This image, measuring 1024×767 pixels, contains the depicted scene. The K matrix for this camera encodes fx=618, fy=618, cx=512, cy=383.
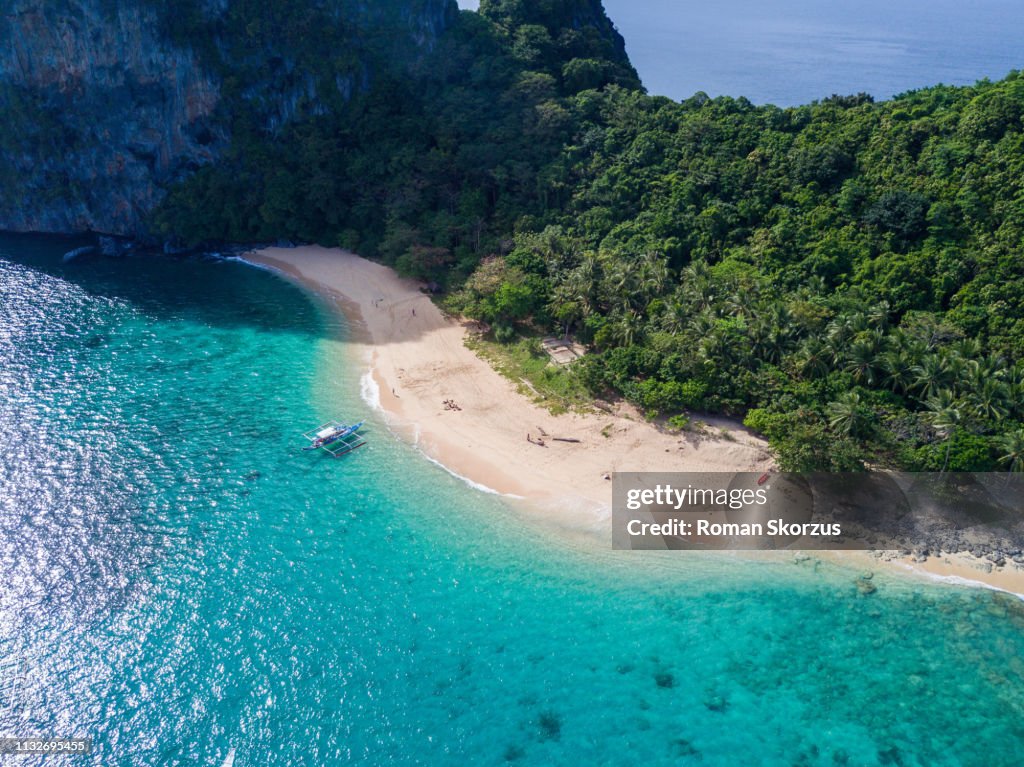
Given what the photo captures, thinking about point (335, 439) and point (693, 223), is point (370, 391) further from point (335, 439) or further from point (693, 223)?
point (693, 223)

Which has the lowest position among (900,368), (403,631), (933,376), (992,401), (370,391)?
(403,631)

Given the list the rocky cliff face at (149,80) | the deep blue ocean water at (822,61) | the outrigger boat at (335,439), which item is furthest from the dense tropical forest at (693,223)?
the deep blue ocean water at (822,61)

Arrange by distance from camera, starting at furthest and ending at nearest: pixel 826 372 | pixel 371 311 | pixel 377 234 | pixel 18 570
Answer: pixel 377 234 → pixel 371 311 → pixel 826 372 → pixel 18 570

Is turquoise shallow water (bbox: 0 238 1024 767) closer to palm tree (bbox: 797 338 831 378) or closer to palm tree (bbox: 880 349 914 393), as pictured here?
palm tree (bbox: 880 349 914 393)

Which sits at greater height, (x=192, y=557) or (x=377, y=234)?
(x=377, y=234)

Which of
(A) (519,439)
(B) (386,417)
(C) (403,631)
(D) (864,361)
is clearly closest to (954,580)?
(D) (864,361)

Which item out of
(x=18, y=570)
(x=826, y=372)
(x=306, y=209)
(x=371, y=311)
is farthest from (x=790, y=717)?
(x=306, y=209)

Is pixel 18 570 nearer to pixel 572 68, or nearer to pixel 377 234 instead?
pixel 377 234
